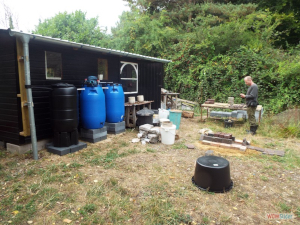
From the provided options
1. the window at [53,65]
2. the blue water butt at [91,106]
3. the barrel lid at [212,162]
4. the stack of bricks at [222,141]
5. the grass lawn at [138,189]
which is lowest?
the grass lawn at [138,189]

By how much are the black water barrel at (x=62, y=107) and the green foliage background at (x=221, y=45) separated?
281 inches

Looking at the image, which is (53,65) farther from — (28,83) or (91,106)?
(91,106)

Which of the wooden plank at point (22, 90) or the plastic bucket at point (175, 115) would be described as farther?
the plastic bucket at point (175, 115)

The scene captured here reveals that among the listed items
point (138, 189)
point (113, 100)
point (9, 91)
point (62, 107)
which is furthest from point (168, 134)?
point (9, 91)

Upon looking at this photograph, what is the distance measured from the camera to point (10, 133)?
4.15 m

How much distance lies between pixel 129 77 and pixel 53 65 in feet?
9.49

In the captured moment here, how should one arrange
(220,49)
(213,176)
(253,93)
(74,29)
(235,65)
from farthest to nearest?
1. (74,29)
2. (220,49)
3. (235,65)
4. (253,93)
5. (213,176)

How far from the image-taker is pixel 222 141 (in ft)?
15.7

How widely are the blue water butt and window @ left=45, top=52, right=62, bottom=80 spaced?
0.66 meters

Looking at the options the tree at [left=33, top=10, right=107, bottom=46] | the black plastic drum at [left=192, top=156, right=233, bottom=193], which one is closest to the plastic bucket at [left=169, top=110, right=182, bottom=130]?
the black plastic drum at [left=192, top=156, right=233, bottom=193]

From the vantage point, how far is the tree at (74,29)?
52.0ft

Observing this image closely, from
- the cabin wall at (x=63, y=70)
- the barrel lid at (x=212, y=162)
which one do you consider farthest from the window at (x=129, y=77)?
the barrel lid at (x=212, y=162)

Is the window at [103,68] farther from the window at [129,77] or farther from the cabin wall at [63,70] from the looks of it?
the window at [129,77]

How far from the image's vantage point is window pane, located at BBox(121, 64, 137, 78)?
680 centimetres
